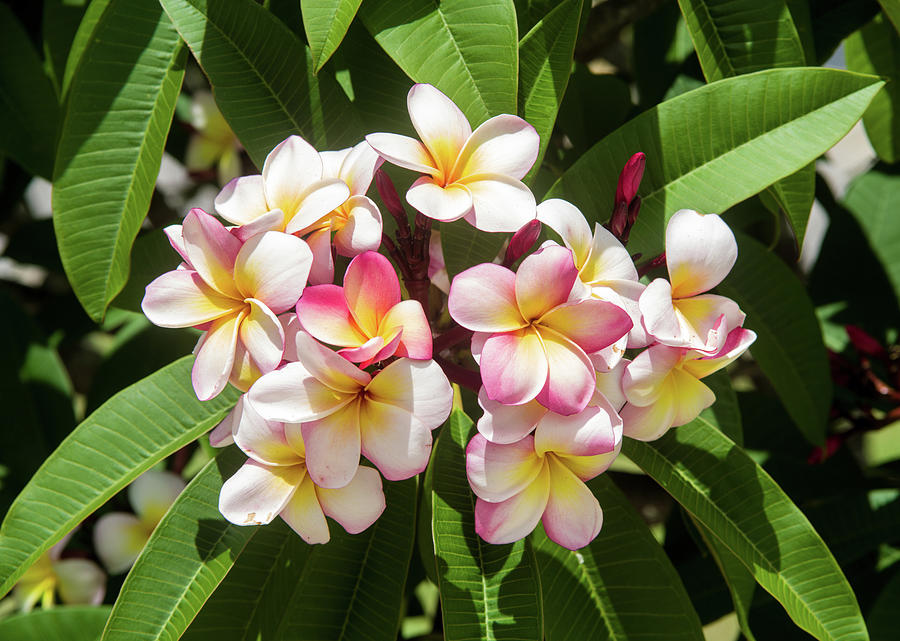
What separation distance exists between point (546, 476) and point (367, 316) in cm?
20

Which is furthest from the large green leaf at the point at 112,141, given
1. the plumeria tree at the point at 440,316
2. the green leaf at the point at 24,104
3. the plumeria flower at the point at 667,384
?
the plumeria flower at the point at 667,384

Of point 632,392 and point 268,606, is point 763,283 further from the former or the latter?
point 268,606

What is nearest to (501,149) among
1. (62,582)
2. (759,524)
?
(759,524)

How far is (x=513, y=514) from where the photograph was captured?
60 cm

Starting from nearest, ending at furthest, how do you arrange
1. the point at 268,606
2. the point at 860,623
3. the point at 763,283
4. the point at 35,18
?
the point at 860,623 < the point at 268,606 < the point at 763,283 < the point at 35,18

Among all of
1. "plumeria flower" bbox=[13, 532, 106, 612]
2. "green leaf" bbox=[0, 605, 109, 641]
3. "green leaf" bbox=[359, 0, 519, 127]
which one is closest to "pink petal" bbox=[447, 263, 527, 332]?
"green leaf" bbox=[359, 0, 519, 127]

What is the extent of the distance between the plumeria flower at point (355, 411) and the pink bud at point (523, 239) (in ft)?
0.56

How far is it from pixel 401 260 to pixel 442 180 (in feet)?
0.31

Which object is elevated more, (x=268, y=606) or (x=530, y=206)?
(x=530, y=206)

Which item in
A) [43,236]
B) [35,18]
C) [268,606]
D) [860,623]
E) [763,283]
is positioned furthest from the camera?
[43,236]

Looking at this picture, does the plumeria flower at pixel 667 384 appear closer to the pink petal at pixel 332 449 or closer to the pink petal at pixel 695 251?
the pink petal at pixel 695 251

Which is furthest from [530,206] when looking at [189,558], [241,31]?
[189,558]

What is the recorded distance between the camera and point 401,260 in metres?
0.69

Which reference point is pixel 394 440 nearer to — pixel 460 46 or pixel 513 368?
pixel 513 368
